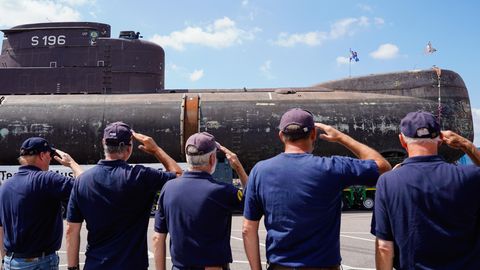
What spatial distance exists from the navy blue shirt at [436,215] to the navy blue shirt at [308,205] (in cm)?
32

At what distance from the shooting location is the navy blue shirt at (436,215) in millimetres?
3088

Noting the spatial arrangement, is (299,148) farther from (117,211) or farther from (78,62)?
(78,62)

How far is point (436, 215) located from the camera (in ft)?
10.2

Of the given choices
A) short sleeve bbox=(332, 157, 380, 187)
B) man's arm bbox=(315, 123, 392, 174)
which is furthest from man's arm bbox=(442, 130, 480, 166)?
short sleeve bbox=(332, 157, 380, 187)

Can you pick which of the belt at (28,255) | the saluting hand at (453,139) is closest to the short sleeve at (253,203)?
the saluting hand at (453,139)

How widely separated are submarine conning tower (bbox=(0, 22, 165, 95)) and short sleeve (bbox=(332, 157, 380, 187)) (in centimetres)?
1815

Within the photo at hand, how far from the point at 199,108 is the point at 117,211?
45.2ft

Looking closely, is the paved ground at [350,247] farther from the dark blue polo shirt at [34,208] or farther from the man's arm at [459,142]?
the man's arm at [459,142]

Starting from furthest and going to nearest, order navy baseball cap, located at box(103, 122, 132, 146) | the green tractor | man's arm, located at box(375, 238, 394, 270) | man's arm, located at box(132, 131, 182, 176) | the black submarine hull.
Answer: the green tractor → the black submarine hull → man's arm, located at box(132, 131, 182, 176) → navy baseball cap, located at box(103, 122, 132, 146) → man's arm, located at box(375, 238, 394, 270)

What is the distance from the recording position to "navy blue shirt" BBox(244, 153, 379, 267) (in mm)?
3316

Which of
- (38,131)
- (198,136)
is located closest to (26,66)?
(38,131)

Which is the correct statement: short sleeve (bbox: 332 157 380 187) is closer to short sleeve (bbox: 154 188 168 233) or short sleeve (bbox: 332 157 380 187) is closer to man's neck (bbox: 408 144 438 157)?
man's neck (bbox: 408 144 438 157)

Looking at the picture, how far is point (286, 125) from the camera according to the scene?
3518mm

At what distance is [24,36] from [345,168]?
22.0 metres
